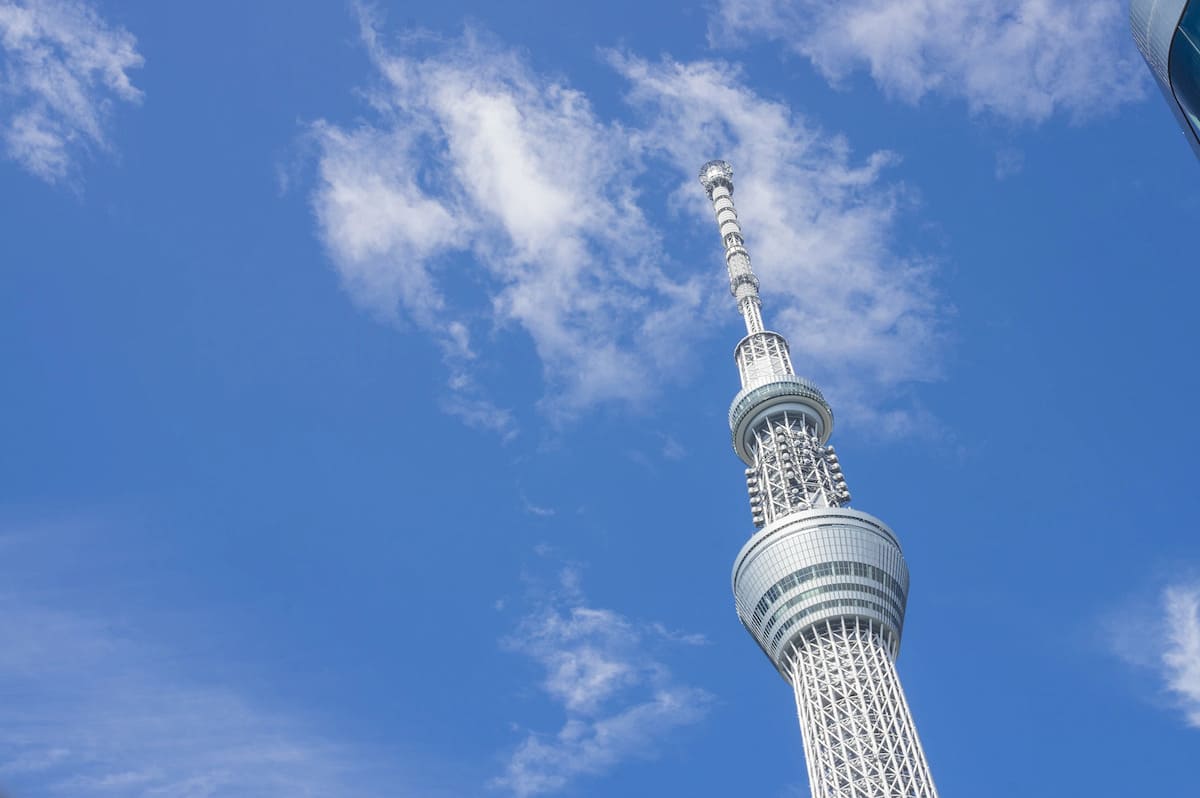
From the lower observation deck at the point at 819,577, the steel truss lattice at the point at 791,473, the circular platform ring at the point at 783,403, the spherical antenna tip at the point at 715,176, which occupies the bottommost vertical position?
the lower observation deck at the point at 819,577

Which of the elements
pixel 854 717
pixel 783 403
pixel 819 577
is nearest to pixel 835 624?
pixel 819 577

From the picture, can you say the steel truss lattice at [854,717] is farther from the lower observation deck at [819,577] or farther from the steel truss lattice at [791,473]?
the steel truss lattice at [791,473]

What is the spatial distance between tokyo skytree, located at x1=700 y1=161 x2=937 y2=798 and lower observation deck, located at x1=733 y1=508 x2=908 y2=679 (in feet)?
0.34

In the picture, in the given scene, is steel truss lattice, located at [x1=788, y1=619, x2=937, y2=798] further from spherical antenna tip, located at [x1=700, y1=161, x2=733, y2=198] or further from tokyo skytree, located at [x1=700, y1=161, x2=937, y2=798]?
spherical antenna tip, located at [x1=700, y1=161, x2=733, y2=198]

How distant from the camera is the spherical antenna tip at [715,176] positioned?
168 m

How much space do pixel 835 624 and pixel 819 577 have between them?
4882 millimetres

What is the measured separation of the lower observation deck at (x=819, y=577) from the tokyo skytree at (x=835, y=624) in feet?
0.34

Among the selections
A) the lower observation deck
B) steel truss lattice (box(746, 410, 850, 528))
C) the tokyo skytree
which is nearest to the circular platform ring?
steel truss lattice (box(746, 410, 850, 528))

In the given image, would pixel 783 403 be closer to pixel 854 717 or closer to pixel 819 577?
pixel 819 577

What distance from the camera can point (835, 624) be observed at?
10844 centimetres

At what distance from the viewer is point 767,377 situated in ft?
453

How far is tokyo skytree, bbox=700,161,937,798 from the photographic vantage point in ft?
332

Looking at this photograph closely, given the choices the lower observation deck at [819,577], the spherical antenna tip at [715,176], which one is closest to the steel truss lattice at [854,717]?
the lower observation deck at [819,577]

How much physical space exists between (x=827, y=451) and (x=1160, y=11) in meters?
77.4
